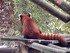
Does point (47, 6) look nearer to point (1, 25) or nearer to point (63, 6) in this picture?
point (63, 6)

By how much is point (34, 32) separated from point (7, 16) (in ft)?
8.79

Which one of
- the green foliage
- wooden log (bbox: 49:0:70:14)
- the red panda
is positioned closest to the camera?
wooden log (bbox: 49:0:70:14)

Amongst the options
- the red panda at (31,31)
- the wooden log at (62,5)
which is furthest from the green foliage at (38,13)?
the wooden log at (62,5)

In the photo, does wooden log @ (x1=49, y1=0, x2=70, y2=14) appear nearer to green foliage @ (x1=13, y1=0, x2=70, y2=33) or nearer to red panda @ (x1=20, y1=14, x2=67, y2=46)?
red panda @ (x1=20, y1=14, x2=67, y2=46)

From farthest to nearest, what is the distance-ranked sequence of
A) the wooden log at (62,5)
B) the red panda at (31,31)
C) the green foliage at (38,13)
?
the green foliage at (38,13)
the red panda at (31,31)
the wooden log at (62,5)

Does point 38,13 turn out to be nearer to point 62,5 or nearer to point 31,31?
point 31,31

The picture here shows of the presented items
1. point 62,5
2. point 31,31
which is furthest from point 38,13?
point 62,5

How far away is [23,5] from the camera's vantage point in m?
5.63

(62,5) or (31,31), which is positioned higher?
(62,5)

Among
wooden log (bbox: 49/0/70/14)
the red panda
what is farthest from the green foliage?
wooden log (bbox: 49/0/70/14)

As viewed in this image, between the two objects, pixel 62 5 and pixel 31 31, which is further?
pixel 31 31

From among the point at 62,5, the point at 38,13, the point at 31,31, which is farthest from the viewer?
the point at 38,13

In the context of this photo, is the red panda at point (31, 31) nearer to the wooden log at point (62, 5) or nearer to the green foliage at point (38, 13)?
the wooden log at point (62, 5)

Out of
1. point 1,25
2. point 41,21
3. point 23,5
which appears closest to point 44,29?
point 41,21
